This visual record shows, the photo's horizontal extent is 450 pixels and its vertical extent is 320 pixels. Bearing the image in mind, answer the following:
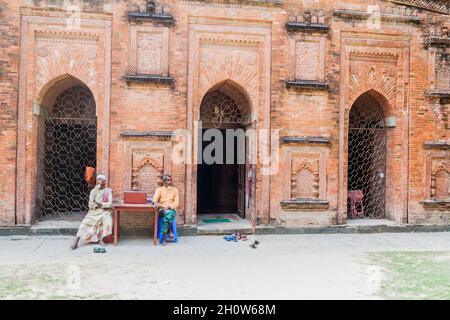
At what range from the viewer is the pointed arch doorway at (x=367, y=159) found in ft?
37.5

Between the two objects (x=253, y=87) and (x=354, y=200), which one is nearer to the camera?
(x=253, y=87)

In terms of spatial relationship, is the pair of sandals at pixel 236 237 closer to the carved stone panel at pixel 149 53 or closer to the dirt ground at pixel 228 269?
the dirt ground at pixel 228 269

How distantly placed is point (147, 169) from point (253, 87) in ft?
9.96

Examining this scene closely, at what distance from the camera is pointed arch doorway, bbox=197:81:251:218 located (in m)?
11.0

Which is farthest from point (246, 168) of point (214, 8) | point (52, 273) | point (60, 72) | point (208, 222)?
point (52, 273)

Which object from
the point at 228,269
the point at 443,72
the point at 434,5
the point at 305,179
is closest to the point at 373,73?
the point at 443,72

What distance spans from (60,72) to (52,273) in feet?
15.3

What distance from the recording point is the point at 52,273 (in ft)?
21.7

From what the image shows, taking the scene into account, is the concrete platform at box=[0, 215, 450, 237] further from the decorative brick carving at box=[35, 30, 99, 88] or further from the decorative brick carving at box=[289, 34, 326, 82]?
the decorative brick carving at box=[289, 34, 326, 82]

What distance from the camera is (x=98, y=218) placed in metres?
8.81

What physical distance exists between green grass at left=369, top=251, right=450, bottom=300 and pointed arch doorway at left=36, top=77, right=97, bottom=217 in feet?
23.2

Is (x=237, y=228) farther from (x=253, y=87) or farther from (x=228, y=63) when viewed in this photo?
(x=228, y=63)

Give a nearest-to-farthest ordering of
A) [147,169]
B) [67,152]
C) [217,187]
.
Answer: [147,169]
[67,152]
[217,187]

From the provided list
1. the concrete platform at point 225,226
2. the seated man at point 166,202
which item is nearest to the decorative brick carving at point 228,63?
the seated man at point 166,202
